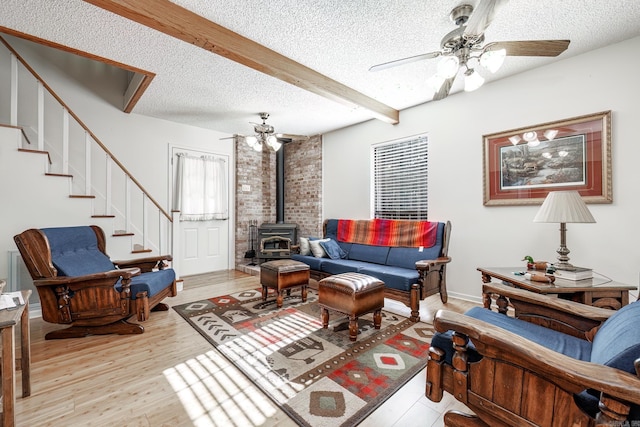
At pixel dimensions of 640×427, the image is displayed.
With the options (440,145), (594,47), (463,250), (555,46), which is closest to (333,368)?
(463,250)

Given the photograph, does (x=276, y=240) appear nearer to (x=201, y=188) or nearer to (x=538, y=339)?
(x=201, y=188)

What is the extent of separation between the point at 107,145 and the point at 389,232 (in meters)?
4.56

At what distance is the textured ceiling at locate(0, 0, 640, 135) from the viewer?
212cm

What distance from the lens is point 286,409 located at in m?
1.58

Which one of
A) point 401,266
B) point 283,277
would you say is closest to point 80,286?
point 283,277

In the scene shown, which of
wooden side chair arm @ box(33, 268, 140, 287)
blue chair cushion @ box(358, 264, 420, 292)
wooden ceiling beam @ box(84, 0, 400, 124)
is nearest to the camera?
wooden ceiling beam @ box(84, 0, 400, 124)

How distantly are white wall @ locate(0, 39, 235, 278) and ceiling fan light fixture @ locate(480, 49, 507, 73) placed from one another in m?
4.33

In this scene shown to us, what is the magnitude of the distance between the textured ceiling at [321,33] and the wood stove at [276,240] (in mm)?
2676

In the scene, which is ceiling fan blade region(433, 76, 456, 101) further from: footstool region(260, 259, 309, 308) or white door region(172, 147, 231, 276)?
white door region(172, 147, 231, 276)

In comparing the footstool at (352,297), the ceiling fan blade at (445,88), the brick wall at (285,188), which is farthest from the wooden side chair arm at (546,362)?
the brick wall at (285,188)

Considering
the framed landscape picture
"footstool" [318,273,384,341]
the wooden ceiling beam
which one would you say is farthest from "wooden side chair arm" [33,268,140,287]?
the framed landscape picture

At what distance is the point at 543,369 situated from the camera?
978 millimetres

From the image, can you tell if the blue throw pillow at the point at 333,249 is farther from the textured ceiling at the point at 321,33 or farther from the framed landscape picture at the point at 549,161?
the textured ceiling at the point at 321,33

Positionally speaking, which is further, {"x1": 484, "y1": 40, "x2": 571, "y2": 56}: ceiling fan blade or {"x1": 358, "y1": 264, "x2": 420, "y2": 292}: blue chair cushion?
{"x1": 358, "y1": 264, "x2": 420, "y2": 292}: blue chair cushion
